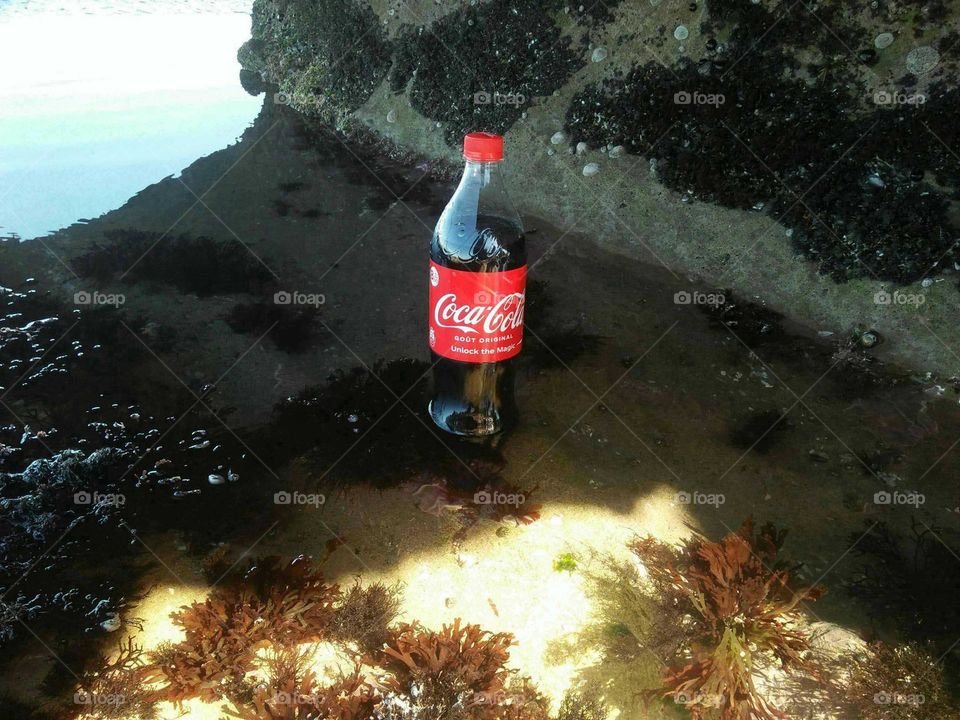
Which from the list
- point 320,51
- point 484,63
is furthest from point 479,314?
point 320,51

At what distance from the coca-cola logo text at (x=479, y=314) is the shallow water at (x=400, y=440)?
0.75 m

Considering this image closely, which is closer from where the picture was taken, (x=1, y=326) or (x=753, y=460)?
(x=753, y=460)

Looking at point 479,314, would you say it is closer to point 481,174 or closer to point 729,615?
point 481,174

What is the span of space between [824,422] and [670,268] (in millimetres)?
1957

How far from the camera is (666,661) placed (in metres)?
2.65

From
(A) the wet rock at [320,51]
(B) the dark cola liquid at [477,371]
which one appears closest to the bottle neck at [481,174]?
(B) the dark cola liquid at [477,371]

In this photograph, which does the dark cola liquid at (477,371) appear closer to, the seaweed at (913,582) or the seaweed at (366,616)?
the seaweed at (366,616)

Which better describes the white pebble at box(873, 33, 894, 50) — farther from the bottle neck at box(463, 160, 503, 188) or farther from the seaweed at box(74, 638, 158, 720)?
the seaweed at box(74, 638, 158, 720)

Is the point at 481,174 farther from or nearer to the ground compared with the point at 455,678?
Result: farther from the ground

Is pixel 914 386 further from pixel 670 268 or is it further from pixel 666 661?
pixel 666 661

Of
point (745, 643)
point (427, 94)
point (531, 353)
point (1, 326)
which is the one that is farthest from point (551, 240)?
point (1, 326)

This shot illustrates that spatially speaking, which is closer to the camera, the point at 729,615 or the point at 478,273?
the point at 729,615

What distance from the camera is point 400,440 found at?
12.0 ft

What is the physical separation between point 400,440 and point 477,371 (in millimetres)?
592
